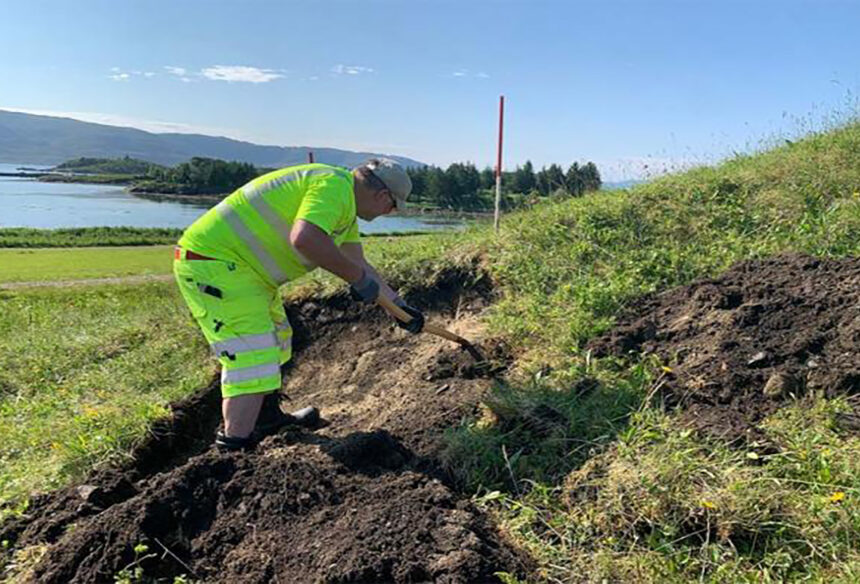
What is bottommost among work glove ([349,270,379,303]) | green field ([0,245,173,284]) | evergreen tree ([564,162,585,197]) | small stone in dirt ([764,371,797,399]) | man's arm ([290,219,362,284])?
green field ([0,245,173,284])

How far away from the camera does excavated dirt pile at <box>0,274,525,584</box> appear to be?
213cm

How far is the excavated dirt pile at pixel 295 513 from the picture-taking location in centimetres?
213

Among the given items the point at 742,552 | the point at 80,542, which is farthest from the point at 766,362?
the point at 80,542

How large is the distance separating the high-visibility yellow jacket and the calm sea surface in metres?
50.0

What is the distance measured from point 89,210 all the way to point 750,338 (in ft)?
253

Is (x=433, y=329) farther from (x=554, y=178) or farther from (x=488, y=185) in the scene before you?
(x=488, y=185)

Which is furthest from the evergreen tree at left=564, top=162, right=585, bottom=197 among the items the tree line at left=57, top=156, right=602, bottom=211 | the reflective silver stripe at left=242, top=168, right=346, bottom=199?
the reflective silver stripe at left=242, top=168, right=346, bottom=199

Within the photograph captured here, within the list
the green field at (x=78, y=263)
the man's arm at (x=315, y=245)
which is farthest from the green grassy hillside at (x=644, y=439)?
the green field at (x=78, y=263)

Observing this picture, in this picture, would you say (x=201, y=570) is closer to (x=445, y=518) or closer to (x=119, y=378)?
(x=445, y=518)

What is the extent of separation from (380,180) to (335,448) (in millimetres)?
1458

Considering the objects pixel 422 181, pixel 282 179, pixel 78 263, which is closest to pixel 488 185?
pixel 422 181

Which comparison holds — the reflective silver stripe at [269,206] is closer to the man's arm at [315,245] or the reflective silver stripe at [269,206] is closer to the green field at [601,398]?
the man's arm at [315,245]

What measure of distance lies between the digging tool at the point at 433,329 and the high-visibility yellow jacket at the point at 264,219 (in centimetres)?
57

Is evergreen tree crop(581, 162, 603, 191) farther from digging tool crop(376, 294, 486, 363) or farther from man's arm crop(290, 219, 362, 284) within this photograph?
man's arm crop(290, 219, 362, 284)
